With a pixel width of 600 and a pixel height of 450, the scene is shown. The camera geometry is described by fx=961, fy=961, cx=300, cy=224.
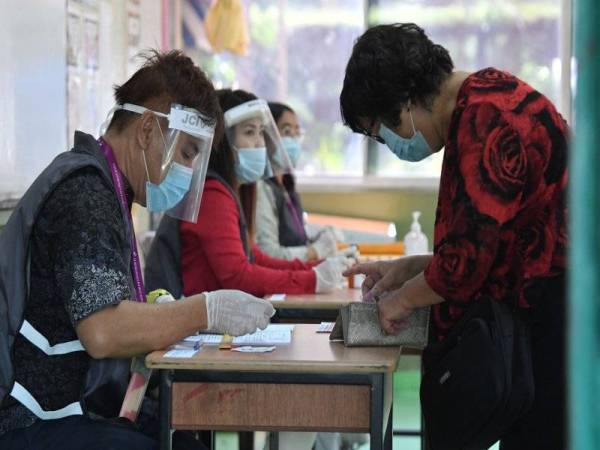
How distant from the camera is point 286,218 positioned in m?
3.98

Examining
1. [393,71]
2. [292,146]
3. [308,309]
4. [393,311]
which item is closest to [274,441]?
[308,309]

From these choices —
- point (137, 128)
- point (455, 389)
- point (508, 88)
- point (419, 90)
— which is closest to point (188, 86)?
point (137, 128)

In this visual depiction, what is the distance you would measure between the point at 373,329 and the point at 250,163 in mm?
1381

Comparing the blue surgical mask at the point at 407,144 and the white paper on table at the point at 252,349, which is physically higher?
the blue surgical mask at the point at 407,144

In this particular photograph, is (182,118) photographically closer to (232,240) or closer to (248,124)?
(232,240)

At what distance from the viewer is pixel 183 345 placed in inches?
78.0

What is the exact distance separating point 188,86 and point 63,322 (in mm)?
614

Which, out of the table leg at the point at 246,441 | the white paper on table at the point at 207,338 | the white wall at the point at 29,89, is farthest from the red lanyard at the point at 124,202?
the table leg at the point at 246,441

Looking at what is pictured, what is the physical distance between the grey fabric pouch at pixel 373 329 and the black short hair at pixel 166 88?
0.55 m

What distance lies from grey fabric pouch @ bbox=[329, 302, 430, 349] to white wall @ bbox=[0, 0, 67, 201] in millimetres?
1141

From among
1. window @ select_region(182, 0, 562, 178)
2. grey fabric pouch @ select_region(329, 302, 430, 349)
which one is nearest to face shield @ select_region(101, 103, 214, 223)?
grey fabric pouch @ select_region(329, 302, 430, 349)

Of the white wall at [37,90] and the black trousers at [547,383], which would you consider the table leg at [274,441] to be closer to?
the black trousers at [547,383]

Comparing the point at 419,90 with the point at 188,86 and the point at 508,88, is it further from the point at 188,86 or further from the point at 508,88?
the point at 188,86

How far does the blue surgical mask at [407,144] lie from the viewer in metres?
1.93
